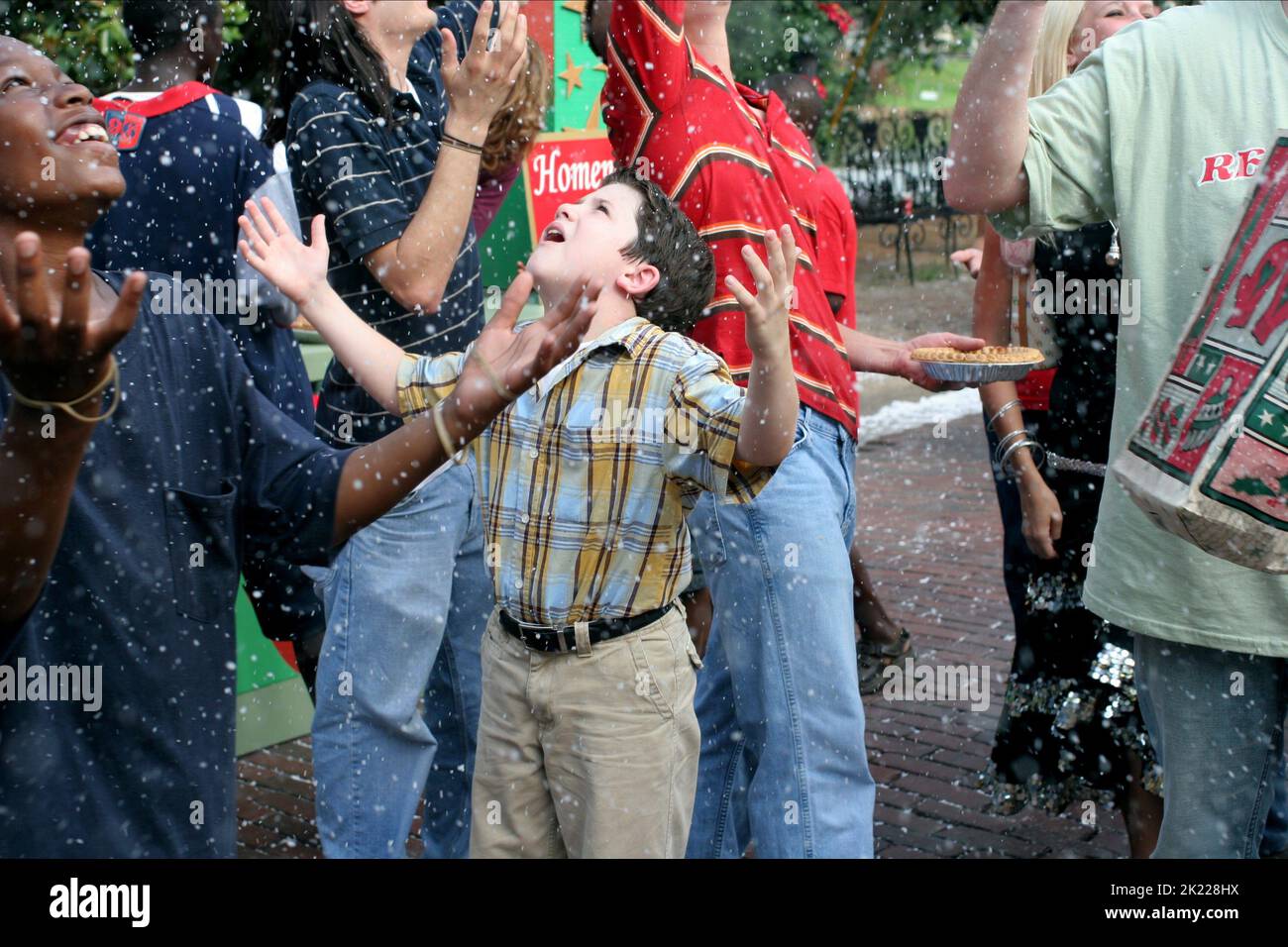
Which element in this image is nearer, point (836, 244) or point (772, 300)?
point (772, 300)

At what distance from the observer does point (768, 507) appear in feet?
9.06

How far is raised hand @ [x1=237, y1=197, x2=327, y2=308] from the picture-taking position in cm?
234

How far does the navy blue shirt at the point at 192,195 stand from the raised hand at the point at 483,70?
59cm

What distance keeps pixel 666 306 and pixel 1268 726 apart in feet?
4.43

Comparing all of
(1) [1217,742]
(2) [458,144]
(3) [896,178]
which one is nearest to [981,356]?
(1) [1217,742]

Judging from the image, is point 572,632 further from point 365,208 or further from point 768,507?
point 365,208

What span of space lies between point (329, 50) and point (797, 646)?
168cm

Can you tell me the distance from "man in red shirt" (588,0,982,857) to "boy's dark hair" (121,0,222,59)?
107 cm

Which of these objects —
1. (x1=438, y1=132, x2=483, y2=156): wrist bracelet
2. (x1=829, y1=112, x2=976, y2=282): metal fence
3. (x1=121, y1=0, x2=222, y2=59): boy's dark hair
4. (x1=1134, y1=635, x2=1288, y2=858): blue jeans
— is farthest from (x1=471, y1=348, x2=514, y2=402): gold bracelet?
(x1=829, y1=112, x2=976, y2=282): metal fence

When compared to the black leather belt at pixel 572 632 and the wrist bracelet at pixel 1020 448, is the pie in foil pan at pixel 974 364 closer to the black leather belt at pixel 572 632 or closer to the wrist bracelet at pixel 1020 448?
the wrist bracelet at pixel 1020 448

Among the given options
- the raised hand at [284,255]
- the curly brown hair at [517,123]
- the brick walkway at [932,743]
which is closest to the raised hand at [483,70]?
the curly brown hair at [517,123]

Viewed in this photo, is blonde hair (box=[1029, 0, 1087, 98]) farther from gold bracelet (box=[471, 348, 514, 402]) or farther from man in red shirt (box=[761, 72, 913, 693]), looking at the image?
gold bracelet (box=[471, 348, 514, 402])

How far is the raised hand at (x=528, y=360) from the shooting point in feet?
5.72
